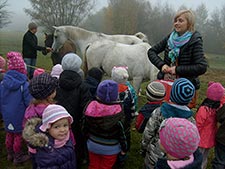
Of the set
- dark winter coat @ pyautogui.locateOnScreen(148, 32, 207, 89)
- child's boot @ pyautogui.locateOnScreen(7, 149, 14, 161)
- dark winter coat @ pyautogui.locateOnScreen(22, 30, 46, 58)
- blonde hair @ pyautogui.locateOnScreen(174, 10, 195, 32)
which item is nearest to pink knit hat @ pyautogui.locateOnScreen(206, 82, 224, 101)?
dark winter coat @ pyautogui.locateOnScreen(148, 32, 207, 89)

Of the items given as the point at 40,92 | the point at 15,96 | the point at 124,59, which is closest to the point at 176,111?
the point at 40,92

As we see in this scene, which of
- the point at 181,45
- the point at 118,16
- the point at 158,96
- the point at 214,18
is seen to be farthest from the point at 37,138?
the point at 214,18

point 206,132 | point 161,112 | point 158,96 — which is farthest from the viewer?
point 206,132

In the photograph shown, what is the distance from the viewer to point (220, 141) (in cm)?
286

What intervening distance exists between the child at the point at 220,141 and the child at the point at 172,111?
0.71m

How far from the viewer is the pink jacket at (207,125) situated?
117 inches

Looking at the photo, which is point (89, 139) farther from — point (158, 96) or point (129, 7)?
point (129, 7)

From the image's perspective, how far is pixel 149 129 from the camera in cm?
243

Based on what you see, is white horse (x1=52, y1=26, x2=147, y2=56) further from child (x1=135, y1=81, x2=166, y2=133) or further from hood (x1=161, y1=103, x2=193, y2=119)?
hood (x1=161, y1=103, x2=193, y2=119)

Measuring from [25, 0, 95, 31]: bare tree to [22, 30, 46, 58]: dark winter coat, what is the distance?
73.6 feet

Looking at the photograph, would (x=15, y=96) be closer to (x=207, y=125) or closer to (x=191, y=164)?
(x=191, y=164)

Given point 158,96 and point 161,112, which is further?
point 158,96

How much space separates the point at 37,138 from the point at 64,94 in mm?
962

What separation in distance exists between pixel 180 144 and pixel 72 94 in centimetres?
159
